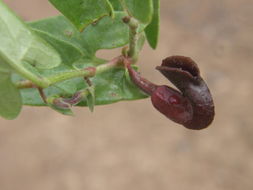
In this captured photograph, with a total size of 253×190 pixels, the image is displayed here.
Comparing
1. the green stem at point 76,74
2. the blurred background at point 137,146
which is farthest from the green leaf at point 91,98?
the blurred background at point 137,146

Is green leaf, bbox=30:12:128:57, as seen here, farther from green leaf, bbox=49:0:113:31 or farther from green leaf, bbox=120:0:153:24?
green leaf, bbox=120:0:153:24

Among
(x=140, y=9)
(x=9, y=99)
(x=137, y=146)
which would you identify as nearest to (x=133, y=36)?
(x=140, y=9)

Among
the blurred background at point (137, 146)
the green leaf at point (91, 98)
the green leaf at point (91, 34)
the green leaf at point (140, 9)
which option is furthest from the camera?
the blurred background at point (137, 146)

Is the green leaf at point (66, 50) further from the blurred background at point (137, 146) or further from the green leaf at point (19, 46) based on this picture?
the blurred background at point (137, 146)

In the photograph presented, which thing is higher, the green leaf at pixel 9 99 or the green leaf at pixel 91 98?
the green leaf at pixel 9 99

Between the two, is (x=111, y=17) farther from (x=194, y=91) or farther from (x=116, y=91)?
(x=194, y=91)

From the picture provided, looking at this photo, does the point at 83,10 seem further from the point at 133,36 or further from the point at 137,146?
the point at 137,146

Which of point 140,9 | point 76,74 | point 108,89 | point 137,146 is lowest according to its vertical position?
point 137,146
